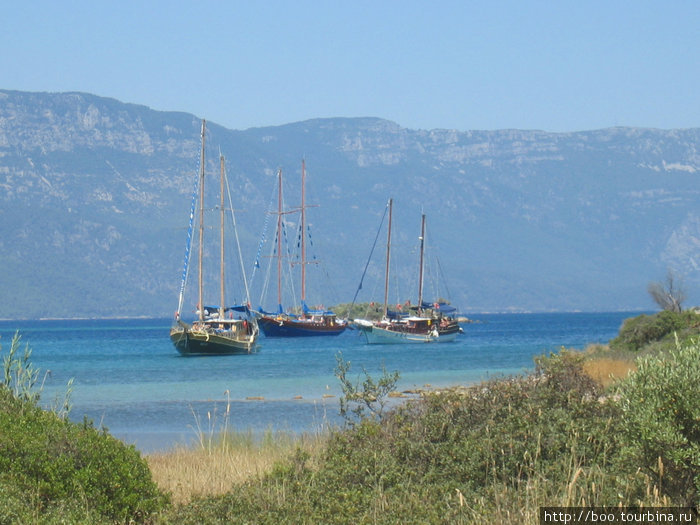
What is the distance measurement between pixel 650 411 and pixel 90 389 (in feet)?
99.2

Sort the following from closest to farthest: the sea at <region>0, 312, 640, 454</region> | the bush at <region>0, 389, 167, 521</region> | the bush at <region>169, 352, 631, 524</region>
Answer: the bush at <region>169, 352, 631, 524</region> → the bush at <region>0, 389, 167, 521</region> → the sea at <region>0, 312, 640, 454</region>

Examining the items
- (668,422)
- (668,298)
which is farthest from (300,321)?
(668,422)

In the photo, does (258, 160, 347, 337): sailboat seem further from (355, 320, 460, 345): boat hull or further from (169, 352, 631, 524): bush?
(169, 352, 631, 524): bush

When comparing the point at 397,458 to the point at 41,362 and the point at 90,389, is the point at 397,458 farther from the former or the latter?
the point at 41,362

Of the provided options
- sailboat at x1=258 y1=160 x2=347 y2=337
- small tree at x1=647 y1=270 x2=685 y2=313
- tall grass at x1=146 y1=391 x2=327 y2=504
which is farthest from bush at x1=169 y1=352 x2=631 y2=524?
sailboat at x1=258 y1=160 x2=347 y2=337

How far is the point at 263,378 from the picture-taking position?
39844 millimetres

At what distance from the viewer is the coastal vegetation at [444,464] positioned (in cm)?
767

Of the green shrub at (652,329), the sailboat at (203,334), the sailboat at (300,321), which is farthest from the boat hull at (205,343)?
the sailboat at (300,321)

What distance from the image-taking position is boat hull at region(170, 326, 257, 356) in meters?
58.3

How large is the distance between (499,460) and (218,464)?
4046 millimetres

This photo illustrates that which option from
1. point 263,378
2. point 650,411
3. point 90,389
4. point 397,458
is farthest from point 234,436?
point 263,378

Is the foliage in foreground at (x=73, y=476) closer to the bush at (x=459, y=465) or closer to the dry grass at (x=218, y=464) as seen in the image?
the bush at (x=459, y=465)

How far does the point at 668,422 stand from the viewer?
752 centimetres

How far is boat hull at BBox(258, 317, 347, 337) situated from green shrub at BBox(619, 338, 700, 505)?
84291 millimetres
